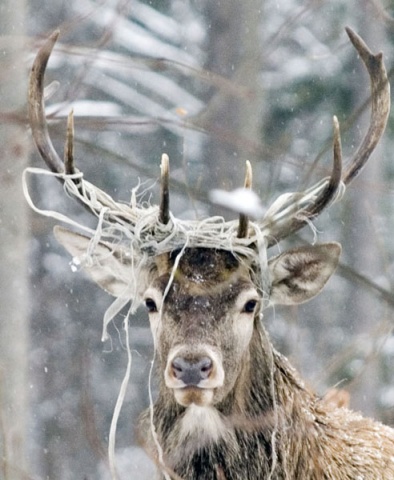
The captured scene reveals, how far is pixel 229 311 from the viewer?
19.9 ft

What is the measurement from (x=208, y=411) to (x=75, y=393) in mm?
10966

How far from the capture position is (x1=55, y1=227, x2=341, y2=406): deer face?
19.0 feet

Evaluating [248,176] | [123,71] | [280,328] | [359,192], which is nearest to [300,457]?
[248,176]

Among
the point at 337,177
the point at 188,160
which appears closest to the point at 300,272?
the point at 337,177

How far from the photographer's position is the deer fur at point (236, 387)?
6.04 meters

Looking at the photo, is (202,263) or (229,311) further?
(202,263)

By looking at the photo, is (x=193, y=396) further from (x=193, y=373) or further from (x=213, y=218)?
(x=213, y=218)

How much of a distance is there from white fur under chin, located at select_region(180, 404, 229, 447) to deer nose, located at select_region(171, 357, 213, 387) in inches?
17.5

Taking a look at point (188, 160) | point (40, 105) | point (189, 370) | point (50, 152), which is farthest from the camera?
point (188, 160)

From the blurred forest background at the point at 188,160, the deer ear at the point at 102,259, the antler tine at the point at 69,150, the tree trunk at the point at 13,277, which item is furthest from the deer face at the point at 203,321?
the blurred forest background at the point at 188,160

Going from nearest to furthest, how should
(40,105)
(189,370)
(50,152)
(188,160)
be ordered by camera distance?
(189,370)
(40,105)
(50,152)
(188,160)

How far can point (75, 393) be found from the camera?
55.6 ft

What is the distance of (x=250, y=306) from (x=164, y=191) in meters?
0.67

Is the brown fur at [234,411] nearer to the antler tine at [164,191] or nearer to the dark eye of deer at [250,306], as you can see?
the dark eye of deer at [250,306]
